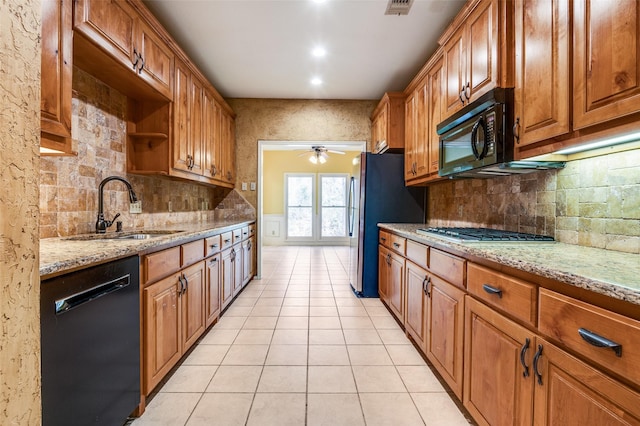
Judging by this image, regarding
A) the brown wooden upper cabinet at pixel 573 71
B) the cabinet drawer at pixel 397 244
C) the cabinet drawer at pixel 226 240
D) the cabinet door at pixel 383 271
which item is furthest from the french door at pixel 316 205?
the brown wooden upper cabinet at pixel 573 71

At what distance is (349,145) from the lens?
4227mm

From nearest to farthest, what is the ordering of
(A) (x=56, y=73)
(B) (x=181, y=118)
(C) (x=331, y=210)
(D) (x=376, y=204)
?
(A) (x=56, y=73), (B) (x=181, y=118), (D) (x=376, y=204), (C) (x=331, y=210)

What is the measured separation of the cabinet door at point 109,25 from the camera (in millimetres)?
1465

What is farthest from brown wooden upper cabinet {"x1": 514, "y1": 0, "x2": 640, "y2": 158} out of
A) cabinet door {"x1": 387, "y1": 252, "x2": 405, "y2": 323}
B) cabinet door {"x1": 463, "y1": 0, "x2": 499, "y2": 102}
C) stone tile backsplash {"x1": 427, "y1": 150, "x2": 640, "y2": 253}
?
cabinet door {"x1": 387, "y1": 252, "x2": 405, "y2": 323}

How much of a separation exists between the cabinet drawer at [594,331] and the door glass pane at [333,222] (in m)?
7.02

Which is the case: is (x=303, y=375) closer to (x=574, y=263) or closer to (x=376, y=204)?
(x=574, y=263)

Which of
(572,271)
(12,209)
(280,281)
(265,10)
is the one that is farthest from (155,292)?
(280,281)

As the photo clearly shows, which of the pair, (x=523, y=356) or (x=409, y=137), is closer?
(x=523, y=356)

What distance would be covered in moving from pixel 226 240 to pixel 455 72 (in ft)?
7.95

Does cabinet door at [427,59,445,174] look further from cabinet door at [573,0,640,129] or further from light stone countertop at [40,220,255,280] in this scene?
light stone countertop at [40,220,255,280]

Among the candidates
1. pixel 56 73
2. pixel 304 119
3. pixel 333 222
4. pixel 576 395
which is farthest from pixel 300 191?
pixel 576 395

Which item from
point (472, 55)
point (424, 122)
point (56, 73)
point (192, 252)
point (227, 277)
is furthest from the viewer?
point (227, 277)

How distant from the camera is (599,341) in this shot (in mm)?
762

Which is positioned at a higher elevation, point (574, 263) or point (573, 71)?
point (573, 71)
